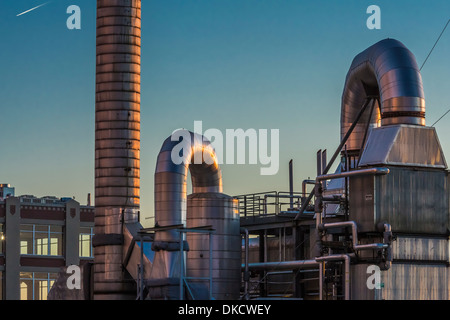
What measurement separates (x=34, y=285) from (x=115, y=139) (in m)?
32.7

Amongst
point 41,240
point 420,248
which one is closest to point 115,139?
point 420,248

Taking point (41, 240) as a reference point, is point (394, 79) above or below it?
above

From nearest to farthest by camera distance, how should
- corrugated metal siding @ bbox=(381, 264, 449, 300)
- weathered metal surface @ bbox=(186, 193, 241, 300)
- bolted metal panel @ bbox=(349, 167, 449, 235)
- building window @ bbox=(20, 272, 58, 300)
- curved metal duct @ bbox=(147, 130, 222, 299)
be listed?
corrugated metal siding @ bbox=(381, 264, 449, 300), bolted metal panel @ bbox=(349, 167, 449, 235), curved metal duct @ bbox=(147, 130, 222, 299), weathered metal surface @ bbox=(186, 193, 241, 300), building window @ bbox=(20, 272, 58, 300)

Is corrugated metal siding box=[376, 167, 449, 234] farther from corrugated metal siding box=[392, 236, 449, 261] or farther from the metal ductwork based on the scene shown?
the metal ductwork

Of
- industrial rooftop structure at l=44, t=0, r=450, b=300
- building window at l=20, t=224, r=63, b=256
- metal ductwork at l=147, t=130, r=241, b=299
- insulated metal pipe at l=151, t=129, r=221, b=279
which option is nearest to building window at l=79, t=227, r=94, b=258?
building window at l=20, t=224, r=63, b=256

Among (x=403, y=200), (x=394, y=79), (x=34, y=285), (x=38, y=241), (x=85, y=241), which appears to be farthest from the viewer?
(x=85, y=241)

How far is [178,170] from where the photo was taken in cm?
4747

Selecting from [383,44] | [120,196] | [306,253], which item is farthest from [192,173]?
[383,44]

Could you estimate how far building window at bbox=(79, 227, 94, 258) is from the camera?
85375 millimetres

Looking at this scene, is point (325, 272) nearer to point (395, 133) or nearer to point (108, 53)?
point (395, 133)

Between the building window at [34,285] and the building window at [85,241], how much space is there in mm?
4413

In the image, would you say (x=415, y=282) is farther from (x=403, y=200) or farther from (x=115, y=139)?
(x=115, y=139)

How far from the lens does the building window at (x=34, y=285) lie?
80.4 meters

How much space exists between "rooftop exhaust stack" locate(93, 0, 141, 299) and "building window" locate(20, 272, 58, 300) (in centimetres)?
3011
